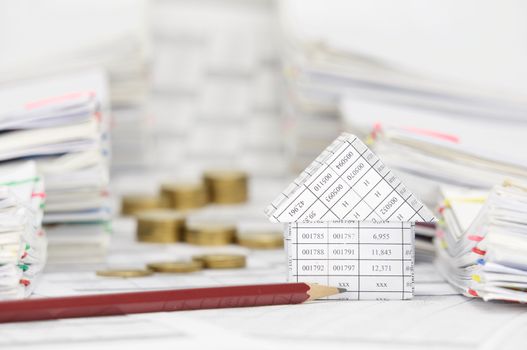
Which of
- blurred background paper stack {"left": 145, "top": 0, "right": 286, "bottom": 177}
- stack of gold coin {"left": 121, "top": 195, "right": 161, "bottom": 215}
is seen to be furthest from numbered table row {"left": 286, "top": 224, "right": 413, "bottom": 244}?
blurred background paper stack {"left": 145, "top": 0, "right": 286, "bottom": 177}

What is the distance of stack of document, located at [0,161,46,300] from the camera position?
1171mm

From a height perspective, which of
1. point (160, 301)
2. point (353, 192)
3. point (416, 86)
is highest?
point (416, 86)

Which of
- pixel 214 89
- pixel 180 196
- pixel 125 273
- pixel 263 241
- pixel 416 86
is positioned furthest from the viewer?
pixel 214 89

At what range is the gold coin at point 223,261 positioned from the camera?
143 centimetres

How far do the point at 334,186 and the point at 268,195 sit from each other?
3.26ft

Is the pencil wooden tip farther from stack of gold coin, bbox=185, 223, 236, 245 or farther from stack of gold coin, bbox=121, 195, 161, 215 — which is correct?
stack of gold coin, bbox=121, 195, 161, 215

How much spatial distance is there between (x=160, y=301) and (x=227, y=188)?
3.15 feet

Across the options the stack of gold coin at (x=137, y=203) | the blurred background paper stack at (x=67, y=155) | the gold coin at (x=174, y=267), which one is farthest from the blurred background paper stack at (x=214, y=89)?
the gold coin at (x=174, y=267)

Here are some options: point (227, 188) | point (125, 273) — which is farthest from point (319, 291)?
point (227, 188)

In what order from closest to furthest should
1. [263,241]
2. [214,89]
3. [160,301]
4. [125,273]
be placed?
[160,301]
[125,273]
[263,241]
[214,89]

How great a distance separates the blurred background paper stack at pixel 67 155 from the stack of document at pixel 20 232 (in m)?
0.08

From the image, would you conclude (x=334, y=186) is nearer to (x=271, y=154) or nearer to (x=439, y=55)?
(x=439, y=55)

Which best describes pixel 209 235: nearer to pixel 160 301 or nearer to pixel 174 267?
pixel 174 267

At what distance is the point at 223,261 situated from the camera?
4.69 feet
